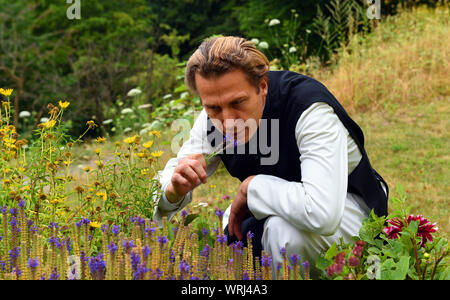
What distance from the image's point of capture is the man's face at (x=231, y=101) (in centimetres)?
237

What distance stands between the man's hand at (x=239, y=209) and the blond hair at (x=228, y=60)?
0.46m

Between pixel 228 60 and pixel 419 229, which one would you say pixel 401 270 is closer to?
pixel 419 229

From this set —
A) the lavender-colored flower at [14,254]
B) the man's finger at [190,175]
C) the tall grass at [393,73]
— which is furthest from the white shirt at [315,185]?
the tall grass at [393,73]

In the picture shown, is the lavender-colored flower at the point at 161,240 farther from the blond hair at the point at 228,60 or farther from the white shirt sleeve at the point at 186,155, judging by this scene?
the blond hair at the point at 228,60

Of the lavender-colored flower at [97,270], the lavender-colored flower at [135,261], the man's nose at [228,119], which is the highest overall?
the man's nose at [228,119]

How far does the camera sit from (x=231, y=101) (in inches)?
93.4

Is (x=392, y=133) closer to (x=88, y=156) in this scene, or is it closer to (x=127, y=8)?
(x=88, y=156)

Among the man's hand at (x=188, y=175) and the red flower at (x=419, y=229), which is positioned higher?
the man's hand at (x=188, y=175)

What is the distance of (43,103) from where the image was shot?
41.7ft

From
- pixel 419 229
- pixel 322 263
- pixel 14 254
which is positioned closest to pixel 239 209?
pixel 322 263

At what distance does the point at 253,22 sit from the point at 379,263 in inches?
468

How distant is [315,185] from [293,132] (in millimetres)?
416

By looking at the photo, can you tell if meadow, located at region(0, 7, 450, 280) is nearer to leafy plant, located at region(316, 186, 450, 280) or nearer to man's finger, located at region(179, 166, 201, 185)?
leafy plant, located at region(316, 186, 450, 280)
